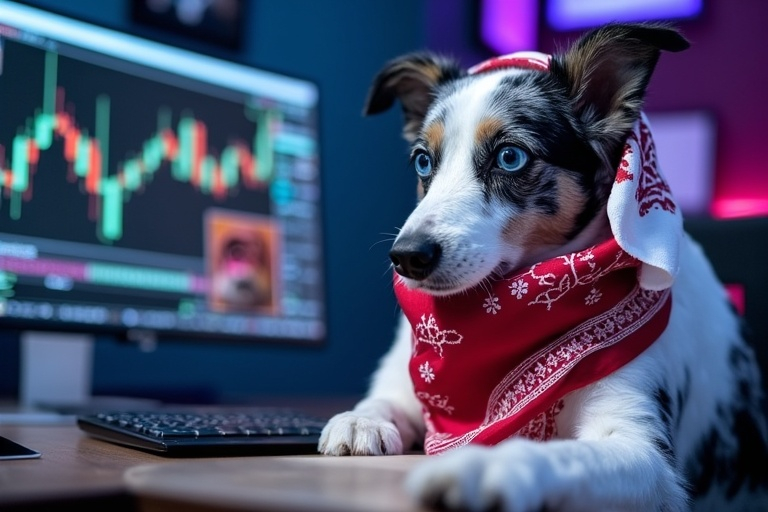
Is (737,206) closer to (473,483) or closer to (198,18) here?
(198,18)

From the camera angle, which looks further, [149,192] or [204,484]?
[149,192]

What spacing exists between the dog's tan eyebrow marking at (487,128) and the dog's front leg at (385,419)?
1.03 ft

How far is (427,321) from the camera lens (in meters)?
1.00

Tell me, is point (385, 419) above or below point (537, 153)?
below

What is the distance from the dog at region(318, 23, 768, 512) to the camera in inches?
36.5

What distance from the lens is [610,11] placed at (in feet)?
11.3

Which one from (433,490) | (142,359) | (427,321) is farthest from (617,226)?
(142,359)

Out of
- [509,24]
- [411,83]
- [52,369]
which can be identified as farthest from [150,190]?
[509,24]

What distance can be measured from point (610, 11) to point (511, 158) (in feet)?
8.64

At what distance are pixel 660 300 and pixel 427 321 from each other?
11.2 inches

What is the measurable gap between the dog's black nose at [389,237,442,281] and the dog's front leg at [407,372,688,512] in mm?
232

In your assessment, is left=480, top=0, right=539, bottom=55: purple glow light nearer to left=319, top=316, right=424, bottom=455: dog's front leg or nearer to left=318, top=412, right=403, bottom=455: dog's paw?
left=319, top=316, right=424, bottom=455: dog's front leg

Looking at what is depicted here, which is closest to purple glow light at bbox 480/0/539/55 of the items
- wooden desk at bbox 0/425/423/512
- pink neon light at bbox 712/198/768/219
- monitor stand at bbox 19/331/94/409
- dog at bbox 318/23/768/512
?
pink neon light at bbox 712/198/768/219

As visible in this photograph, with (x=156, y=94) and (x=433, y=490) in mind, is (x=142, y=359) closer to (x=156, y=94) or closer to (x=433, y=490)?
(x=156, y=94)
